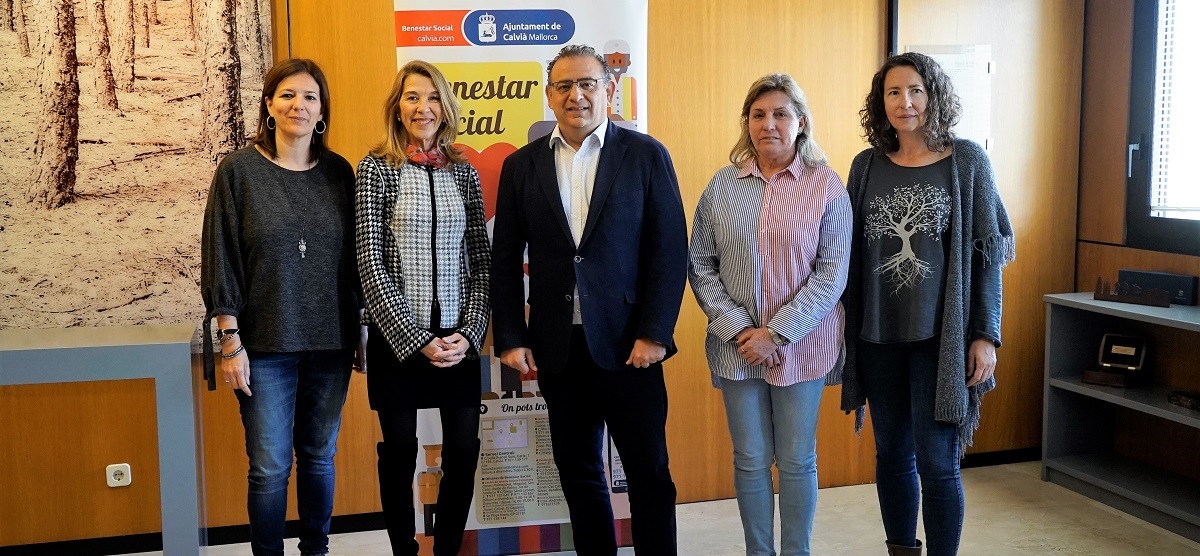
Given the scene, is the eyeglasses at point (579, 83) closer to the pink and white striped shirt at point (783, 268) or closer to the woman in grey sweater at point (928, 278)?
the pink and white striped shirt at point (783, 268)

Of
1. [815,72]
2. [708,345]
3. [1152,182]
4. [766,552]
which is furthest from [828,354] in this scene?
[1152,182]

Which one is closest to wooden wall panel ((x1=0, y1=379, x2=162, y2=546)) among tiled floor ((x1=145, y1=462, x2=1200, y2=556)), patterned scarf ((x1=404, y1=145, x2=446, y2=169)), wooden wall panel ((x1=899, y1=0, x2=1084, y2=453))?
tiled floor ((x1=145, y1=462, x2=1200, y2=556))

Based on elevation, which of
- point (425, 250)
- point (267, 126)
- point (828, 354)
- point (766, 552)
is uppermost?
point (267, 126)

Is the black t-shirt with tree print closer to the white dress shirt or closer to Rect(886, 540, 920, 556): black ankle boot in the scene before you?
Rect(886, 540, 920, 556): black ankle boot

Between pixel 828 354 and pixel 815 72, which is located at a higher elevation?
pixel 815 72

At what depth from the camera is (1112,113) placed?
4.10 metres

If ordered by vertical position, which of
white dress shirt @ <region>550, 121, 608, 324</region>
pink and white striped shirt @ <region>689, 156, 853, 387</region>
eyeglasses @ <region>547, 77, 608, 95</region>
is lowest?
pink and white striped shirt @ <region>689, 156, 853, 387</region>

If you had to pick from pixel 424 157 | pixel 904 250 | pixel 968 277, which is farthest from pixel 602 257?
pixel 968 277

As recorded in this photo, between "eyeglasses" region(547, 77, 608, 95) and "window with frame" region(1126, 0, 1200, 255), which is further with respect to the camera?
"window with frame" region(1126, 0, 1200, 255)

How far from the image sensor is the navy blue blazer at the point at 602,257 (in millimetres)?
2529

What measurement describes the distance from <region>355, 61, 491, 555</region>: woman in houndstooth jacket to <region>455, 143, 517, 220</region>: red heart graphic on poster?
35cm

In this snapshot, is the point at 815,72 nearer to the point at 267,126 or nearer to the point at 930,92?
the point at 930,92

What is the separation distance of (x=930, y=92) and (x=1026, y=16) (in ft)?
6.54

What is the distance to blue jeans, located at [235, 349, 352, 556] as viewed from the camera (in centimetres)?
256
